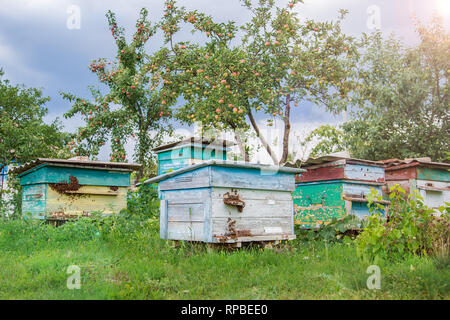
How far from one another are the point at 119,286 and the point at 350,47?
1181 centimetres

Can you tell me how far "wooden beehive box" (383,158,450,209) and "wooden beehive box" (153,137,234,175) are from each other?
459 cm

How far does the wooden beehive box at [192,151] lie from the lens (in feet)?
36.6

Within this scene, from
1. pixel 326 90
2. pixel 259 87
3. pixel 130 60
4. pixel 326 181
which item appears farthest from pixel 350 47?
pixel 130 60

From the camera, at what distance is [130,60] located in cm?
1658

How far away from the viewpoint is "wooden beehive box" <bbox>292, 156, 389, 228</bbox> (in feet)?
24.4

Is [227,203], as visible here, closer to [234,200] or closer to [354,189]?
[234,200]

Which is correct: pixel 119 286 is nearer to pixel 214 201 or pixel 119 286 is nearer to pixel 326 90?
pixel 214 201

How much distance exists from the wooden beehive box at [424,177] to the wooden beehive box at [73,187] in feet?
20.5

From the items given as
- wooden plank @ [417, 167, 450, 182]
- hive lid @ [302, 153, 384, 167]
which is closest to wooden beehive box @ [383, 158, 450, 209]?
wooden plank @ [417, 167, 450, 182]

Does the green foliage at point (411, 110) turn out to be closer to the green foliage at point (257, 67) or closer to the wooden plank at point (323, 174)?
the green foliage at point (257, 67)


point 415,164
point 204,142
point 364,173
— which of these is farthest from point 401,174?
point 204,142

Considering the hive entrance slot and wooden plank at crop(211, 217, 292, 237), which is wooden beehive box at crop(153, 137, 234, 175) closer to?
wooden plank at crop(211, 217, 292, 237)

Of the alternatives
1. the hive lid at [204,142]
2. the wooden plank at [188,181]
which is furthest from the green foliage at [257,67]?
the wooden plank at [188,181]

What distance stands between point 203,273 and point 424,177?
665 cm
